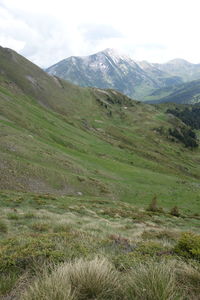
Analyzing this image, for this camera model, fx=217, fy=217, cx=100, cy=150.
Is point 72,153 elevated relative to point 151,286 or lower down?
lower down

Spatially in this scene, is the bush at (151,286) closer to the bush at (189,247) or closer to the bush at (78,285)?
the bush at (78,285)

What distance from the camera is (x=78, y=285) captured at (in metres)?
4.23

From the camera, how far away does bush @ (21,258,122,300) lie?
12.4 ft

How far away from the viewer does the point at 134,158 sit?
8306cm

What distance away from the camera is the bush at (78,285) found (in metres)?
3.77

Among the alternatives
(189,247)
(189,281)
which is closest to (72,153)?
(189,247)

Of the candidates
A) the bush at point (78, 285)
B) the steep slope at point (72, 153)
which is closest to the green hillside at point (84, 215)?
the bush at point (78, 285)

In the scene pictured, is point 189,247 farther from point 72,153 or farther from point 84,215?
point 72,153

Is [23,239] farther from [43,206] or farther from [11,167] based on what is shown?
[11,167]

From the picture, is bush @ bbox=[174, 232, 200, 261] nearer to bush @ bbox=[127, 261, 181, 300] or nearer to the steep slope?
bush @ bbox=[127, 261, 181, 300]

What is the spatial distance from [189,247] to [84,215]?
15.5 meters

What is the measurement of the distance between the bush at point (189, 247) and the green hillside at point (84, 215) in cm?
3

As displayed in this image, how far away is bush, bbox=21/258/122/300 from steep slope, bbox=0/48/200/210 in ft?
89.9

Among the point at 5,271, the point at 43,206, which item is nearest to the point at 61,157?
the point at 43,206
